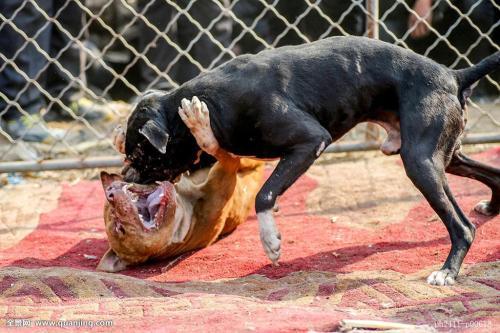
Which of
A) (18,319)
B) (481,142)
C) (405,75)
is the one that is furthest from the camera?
(481,142)

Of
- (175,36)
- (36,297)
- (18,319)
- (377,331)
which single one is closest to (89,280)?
(36,297)

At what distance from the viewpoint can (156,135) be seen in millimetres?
5086

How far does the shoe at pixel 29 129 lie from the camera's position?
7.84 meters

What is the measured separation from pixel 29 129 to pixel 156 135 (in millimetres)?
2940

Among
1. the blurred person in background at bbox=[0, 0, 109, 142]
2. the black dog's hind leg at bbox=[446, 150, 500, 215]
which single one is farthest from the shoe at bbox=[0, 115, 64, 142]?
the black dog's hind leg at bbox=[446, 150, 500, 215]

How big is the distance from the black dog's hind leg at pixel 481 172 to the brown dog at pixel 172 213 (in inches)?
49.3

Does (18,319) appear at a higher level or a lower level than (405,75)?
lower

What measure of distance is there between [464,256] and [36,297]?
212 centimetres

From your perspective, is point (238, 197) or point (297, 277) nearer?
point (297, 277)

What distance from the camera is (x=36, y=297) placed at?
4801mm

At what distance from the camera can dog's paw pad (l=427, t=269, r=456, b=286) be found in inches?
190

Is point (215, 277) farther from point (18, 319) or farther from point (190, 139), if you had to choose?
point (18, 319)

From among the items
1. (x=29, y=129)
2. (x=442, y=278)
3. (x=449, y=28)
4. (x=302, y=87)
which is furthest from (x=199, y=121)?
(x=449, y=28)

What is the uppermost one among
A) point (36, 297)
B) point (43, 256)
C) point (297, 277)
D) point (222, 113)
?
point (222, 113)
